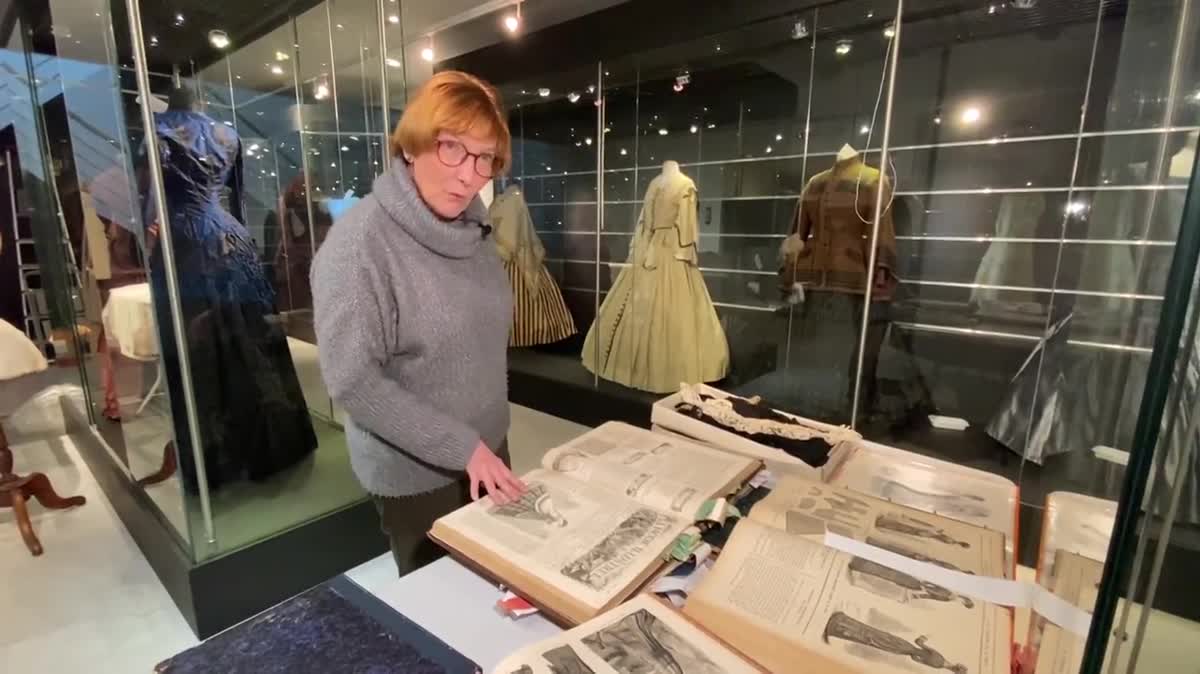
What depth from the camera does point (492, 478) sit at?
88 centimetres

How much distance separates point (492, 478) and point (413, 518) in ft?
0.96

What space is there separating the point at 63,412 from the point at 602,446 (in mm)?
4031

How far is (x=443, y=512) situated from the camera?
3.57ft

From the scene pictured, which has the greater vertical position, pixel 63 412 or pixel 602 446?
pixel 602 446

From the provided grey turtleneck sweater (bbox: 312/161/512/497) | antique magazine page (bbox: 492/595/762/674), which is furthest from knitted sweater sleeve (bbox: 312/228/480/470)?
antique magazine page (bbox: 492/595/762/674)

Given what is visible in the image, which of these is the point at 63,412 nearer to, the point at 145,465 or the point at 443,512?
the point at 145,465

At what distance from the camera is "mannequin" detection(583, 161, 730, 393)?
323 cm

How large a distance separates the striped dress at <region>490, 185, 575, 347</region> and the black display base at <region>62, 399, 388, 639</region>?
85.0 inches

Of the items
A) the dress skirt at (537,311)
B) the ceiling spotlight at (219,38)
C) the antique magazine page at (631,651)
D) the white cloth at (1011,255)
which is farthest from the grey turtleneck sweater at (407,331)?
the dress skirt at (537,311)

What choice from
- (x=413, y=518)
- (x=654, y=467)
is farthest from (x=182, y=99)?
(x=654, y=467)

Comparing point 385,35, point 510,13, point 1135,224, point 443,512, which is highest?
point 510,13

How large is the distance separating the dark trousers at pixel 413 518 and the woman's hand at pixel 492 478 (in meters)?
0.20

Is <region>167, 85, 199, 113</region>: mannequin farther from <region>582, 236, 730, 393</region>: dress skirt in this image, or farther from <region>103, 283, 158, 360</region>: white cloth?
<region>582, 236, 730, 393</region>: dress skirt

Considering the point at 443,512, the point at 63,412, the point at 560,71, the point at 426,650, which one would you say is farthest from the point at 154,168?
the point at 63,412
